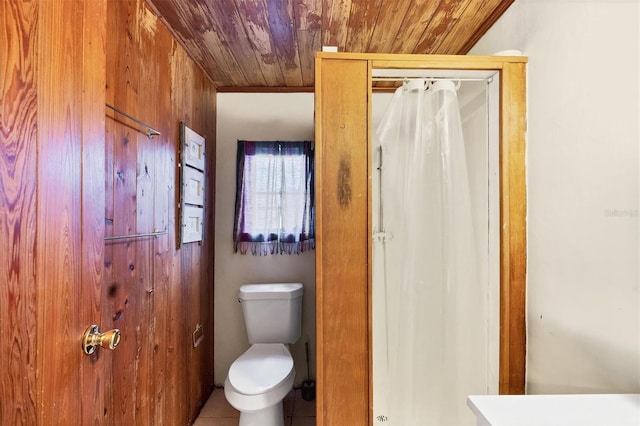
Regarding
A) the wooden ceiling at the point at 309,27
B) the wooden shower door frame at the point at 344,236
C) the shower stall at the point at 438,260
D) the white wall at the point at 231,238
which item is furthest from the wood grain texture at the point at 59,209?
the white wall at the point at 231,238

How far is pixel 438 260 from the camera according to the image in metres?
1.35

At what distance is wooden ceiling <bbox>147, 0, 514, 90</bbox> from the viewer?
4.64ft

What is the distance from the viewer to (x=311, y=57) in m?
1.89

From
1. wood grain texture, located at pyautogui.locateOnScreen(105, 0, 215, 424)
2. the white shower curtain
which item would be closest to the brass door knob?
wood grain texture, located at pyautogui.locateOnScreen(105, 0, 215, 424)

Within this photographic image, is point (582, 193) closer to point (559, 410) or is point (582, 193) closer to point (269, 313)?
point (559, 410)

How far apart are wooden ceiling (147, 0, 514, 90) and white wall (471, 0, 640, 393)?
0.33m

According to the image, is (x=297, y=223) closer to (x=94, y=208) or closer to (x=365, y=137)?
(x=365, y=137)

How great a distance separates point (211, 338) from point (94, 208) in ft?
5.74

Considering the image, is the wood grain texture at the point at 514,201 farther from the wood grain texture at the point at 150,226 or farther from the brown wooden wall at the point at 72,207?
the wood grain texture at the point at 150,226

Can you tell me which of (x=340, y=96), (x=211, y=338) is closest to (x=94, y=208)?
(x=340, y=96)

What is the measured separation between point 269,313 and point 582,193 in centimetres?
175

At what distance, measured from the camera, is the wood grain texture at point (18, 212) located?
1.92ft

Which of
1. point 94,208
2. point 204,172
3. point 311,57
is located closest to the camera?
→ point 94,208

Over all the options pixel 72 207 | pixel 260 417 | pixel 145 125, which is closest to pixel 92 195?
pixel 72 207
